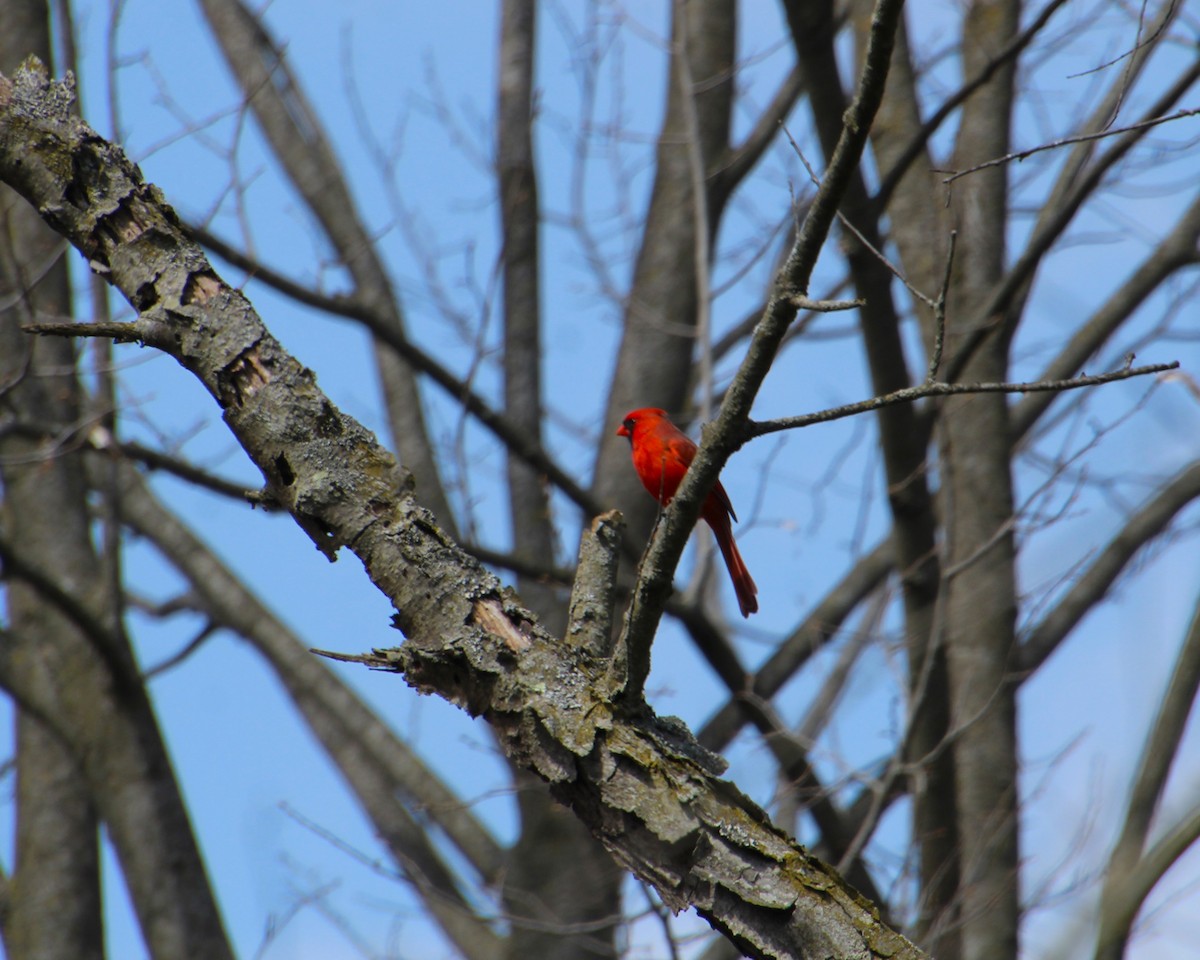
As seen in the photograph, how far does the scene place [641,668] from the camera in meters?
2.19

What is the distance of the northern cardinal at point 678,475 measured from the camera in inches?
189

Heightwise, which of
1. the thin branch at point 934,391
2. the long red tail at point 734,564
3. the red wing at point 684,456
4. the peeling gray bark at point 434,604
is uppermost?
the red wing at point 684,456

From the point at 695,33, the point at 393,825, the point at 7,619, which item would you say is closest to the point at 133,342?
the point at 7,619

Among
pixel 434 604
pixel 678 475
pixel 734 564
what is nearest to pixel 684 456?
pixel 678 475

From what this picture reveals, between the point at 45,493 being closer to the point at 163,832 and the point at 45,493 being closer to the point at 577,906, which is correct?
the point at 163,832

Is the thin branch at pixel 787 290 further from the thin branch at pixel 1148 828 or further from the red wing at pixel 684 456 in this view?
the red wing at pixel 684 456

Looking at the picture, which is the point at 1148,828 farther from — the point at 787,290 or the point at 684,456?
the point at 684,456

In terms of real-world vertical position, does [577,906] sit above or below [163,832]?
above

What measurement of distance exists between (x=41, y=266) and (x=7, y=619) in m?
1.58

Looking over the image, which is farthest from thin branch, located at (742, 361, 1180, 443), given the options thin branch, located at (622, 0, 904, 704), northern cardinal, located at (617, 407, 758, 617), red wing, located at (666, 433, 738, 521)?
red wing, located at (666, 433, 738, 521)

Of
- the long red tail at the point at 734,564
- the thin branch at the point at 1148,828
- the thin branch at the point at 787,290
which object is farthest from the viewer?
the long red tail at the point at 734,564

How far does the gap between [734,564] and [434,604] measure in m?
2.73

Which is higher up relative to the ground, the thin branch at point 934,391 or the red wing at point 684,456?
the red wing at point 684,456

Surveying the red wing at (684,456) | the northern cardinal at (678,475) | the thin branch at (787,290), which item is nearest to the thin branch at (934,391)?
the thin branch at (787,290)
